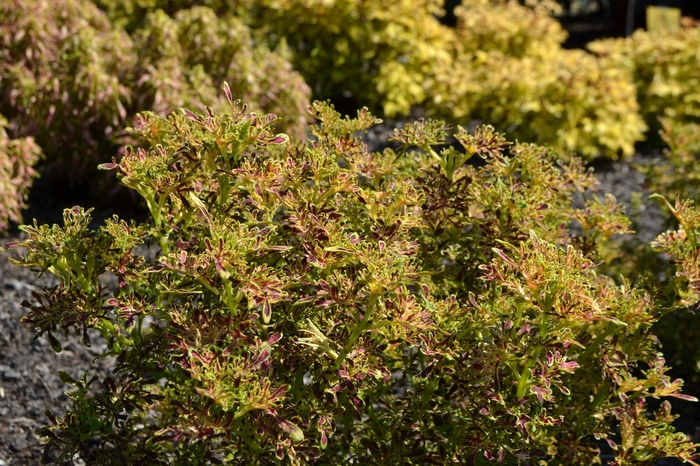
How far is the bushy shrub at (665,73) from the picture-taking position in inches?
275

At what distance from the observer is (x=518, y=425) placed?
201cm

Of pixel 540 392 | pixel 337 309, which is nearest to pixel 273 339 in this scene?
pixel 337 309

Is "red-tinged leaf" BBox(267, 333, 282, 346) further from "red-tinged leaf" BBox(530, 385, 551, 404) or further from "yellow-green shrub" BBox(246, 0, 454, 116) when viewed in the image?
"yellow-green shrub" BBox(246, 0, 454, 116)

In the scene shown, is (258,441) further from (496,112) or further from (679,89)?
(679,89)

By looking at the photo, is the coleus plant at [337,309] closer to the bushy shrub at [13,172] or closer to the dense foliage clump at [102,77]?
the bushy shrub at [13,172]

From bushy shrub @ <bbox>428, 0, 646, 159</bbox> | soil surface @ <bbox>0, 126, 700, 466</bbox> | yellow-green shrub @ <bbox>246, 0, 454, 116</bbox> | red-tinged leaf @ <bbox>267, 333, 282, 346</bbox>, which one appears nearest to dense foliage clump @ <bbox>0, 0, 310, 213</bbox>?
soil surface @ <bbox>0, 126, 700, 466</bbox>

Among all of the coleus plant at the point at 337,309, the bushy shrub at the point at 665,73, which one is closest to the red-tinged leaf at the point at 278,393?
the coleus plant at the point at 337,309

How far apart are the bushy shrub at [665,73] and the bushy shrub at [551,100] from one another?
318 millimetres

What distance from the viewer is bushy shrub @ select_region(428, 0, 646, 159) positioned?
6.23m

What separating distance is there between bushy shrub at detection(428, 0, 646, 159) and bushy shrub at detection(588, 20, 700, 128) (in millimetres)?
318

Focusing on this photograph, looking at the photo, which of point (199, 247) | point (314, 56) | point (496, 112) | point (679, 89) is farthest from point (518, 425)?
point (679, 89)

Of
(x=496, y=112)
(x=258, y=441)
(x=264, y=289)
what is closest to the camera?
(x=264, y=289)

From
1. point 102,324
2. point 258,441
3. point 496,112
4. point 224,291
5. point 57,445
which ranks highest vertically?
point 224,291

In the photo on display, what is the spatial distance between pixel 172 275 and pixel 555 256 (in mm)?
974
